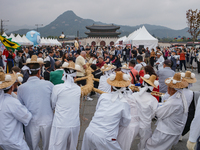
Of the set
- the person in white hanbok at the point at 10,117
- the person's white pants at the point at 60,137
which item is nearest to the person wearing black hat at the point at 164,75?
the person's white pants at the point at 60,137

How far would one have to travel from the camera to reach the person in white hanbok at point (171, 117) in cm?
299

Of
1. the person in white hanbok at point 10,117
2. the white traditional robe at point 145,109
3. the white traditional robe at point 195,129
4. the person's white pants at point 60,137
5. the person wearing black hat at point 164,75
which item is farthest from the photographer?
the person wearing black hat at point 164,75

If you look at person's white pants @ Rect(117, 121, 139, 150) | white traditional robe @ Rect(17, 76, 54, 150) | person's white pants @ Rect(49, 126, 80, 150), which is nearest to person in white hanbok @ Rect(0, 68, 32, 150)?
white traditional robe @ Rect(17, 76, 54, 150)

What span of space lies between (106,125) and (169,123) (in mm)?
1136

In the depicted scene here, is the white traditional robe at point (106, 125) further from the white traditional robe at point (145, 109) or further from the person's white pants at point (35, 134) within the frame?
the person's white pants at point (35, 134)

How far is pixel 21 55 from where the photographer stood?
10.3 meters

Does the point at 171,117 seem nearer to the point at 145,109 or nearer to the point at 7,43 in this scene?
the point at 145,109

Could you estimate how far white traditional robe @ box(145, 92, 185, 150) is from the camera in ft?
9.82

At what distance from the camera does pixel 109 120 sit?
104 inches

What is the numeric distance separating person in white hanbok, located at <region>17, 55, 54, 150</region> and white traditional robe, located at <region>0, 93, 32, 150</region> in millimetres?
167

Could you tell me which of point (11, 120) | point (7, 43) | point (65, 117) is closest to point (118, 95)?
point (65, 117)

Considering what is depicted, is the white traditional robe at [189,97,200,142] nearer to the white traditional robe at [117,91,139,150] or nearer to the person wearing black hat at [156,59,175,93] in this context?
the white traditional robe at [117,91,139,150]

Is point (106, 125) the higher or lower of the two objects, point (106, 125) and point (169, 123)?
the higher

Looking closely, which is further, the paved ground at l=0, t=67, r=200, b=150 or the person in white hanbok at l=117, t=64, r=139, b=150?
the paved ground at l=0, t=67, r=200, b=150
